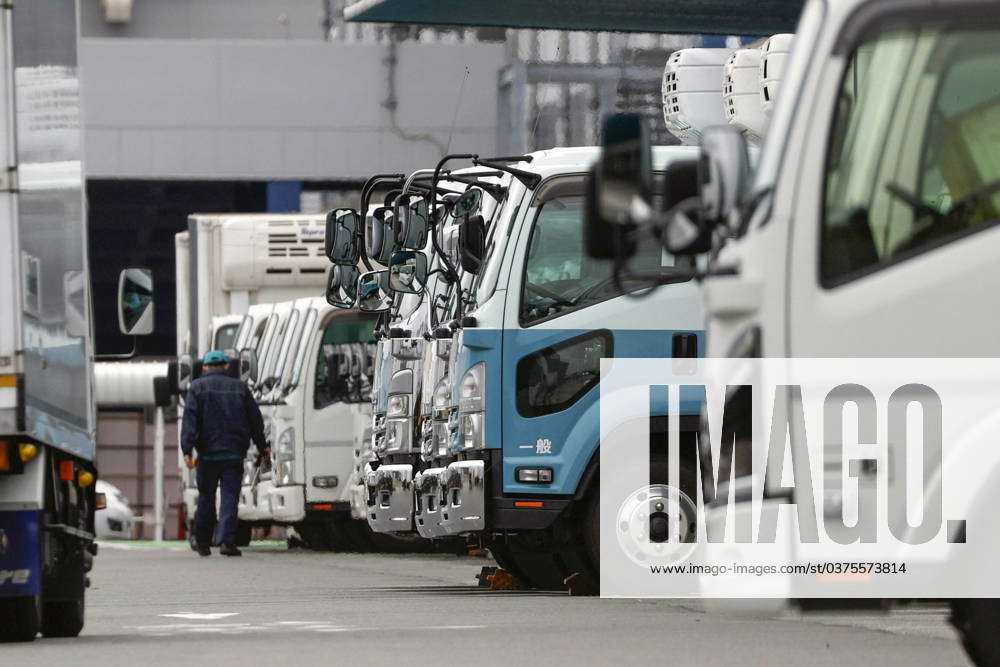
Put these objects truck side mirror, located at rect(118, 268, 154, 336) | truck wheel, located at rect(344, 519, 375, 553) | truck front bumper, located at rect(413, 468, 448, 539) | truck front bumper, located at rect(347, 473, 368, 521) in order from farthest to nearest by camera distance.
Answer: truck wheel, located at rect(344, 519, 375, 553) → truck front bumper, located at rect(347, 473, 368, 521) → truck front bumper, located at rect(413, 468, 448, 539) → truck side mirror, located at rect(118, 268, 154, 336)

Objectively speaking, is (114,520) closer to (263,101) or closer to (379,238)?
(263,101)

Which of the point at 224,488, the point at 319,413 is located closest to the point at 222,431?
the point at 224,488

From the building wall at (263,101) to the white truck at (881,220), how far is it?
29.2m

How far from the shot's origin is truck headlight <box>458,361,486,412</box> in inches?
590

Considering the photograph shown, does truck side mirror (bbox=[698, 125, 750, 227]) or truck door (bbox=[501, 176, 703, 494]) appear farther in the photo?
truck door (bbox=[501, 176, 703, 494])

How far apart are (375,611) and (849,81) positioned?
711cm

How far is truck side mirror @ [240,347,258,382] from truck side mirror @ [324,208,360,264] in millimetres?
7891

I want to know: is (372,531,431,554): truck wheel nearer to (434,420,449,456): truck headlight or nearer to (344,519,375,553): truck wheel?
(344,519,375,553): truck wheel

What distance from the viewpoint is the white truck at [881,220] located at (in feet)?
25.8

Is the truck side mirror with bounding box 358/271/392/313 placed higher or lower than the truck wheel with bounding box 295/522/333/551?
higher

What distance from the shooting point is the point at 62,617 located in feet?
42.5

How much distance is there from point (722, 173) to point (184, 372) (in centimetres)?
2164

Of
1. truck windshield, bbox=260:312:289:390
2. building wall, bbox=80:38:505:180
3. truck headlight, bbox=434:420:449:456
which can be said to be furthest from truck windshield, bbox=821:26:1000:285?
building wall, bbox=80:38:505:180

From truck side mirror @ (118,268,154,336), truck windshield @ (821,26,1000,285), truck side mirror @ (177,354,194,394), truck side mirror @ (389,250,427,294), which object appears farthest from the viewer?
truck side mirror @ (177,354,194,394)
